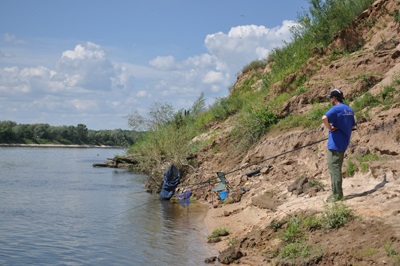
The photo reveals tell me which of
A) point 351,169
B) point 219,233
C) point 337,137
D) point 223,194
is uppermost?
point 337,137

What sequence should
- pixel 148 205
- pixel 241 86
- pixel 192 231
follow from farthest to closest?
1. pixel 241 86
2. pixel 148 205
3. pixel 192 231

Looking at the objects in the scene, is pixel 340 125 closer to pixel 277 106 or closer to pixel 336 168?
pixel 336 168

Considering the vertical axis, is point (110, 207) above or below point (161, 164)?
below

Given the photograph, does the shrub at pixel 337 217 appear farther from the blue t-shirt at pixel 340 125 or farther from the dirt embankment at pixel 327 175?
the blue t-shirt at pixel 340 125

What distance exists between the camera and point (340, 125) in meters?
8.88

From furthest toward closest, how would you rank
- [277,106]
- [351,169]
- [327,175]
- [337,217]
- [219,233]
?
1. [277,106]
2. [327,175]
3. [219,233]
4. [351,169]
5. [337,217]

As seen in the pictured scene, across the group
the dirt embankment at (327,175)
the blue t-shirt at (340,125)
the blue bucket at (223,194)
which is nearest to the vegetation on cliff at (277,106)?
the dirt embankment at (327,175)

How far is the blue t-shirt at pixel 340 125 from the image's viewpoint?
29.0ft

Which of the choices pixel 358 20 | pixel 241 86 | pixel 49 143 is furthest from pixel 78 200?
pixel 49 143

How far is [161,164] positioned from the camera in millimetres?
20703

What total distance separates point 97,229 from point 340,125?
672cm

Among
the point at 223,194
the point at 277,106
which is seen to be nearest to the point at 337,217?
the point at 223,194

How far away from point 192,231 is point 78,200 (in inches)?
296

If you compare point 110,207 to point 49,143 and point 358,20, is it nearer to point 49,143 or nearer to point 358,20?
point 358,20
